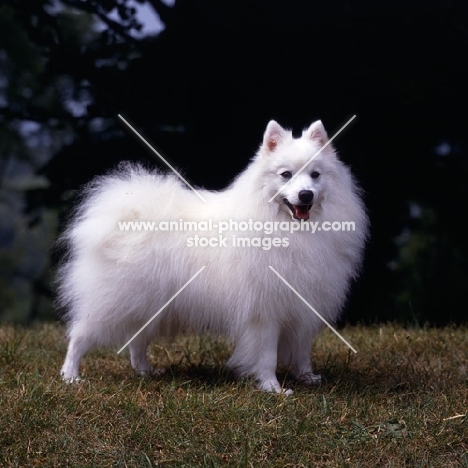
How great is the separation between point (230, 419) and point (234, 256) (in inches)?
39.8

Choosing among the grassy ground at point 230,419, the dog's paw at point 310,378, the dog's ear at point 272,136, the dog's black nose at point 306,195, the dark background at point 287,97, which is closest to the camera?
the grassy ground at point 230,419

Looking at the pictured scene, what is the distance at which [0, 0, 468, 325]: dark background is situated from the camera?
6.09 metres

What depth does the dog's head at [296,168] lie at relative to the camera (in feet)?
13.5

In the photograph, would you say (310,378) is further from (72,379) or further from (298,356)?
(72,379)

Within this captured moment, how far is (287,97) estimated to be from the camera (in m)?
6.15

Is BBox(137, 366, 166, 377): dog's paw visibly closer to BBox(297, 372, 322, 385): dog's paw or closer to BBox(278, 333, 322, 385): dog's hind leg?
BBox(278, 333, 322, 385): dog's hind leg

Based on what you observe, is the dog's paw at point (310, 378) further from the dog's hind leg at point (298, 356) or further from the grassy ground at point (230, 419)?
the grassy ground at point (230, 419)

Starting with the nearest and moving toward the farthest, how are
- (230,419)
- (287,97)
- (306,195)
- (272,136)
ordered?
(230,419) < (306,195) < (272,136) < (287,97)

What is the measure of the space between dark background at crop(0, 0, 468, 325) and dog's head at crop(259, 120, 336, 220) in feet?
5.89

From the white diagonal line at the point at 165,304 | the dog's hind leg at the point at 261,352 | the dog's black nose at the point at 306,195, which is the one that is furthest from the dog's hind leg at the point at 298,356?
the dog's black nose at the point at 306,195

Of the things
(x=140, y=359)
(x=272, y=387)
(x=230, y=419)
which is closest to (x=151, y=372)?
(x=140, y=359)

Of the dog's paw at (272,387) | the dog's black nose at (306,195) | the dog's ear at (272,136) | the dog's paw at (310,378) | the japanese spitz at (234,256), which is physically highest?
the dog's ear at (272,136)

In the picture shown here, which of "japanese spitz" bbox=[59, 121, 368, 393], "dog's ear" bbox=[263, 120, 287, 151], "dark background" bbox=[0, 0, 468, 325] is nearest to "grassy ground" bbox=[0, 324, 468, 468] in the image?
"japanese spitz" bbox=[59, 121, 368, 393]

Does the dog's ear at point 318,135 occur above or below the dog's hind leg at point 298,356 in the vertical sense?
above
